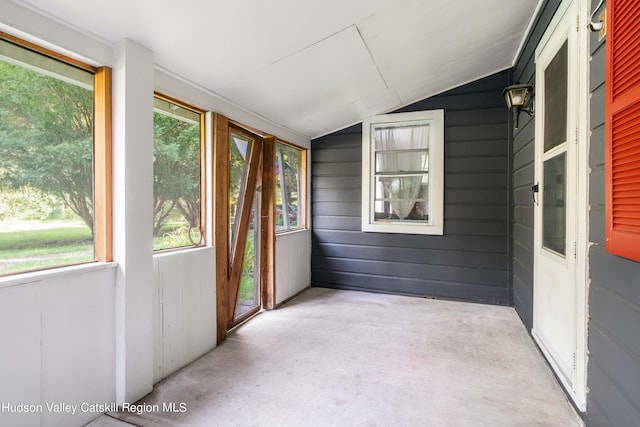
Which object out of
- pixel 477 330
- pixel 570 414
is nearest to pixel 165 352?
pixel 570 414

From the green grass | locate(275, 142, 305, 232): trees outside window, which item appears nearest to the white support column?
the green grass

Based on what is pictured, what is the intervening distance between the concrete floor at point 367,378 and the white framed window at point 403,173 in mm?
1403

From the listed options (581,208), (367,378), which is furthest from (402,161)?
(367,378)

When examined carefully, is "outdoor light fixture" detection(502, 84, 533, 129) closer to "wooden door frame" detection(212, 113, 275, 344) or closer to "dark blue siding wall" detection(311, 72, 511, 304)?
"dark blue siding wall" detection(311, 72, 511, 304)

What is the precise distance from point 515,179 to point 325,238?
2.57m

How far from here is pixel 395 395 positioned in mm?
2111

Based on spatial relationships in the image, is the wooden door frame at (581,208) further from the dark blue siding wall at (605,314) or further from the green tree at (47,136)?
the green tree at (47,136)

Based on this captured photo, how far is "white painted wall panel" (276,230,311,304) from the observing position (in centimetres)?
402

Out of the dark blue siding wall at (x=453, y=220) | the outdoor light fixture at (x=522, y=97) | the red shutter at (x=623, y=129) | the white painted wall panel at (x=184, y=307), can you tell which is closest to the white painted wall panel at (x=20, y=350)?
the white painted wall panel at (x=184, y=307)

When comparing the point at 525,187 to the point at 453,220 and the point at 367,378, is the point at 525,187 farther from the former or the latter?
the point at 367,378

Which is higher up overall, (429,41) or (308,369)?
(429,41)

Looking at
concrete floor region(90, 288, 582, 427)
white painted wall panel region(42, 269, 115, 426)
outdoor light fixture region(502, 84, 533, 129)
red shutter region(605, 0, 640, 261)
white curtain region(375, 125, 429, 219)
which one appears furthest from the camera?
white curtain region(375, 125, 429, 219)

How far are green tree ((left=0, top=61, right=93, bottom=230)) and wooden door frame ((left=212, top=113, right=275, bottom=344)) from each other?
0.98 metres

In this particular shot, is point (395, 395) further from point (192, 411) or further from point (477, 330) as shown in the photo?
point (477, 330)
